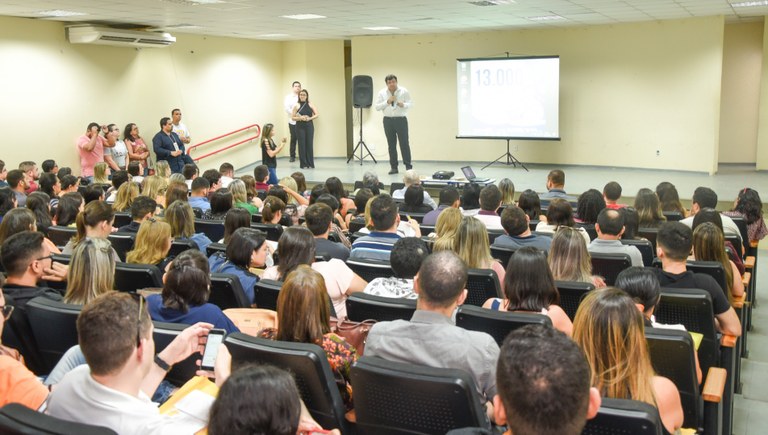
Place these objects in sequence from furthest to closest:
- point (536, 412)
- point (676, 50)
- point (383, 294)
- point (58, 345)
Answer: point (676, 50)
point (383, 294)
point (58, 345)
point (536, 412)

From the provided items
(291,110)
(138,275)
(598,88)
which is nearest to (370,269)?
(138,275)

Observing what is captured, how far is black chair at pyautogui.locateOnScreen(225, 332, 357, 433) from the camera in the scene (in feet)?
8.04

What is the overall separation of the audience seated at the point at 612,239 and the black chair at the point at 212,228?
2976 millimetres

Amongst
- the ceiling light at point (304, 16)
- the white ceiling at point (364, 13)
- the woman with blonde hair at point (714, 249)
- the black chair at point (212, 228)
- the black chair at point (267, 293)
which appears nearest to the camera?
the black chair at point (267, 293)

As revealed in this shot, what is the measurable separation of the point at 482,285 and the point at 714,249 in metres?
1.48

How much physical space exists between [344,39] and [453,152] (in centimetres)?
337

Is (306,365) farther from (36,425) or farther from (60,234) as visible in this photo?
(60,234)

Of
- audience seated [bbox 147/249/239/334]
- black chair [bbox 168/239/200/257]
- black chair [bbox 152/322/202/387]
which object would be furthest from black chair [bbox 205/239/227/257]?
black chair [bbox 152/322/202/387]

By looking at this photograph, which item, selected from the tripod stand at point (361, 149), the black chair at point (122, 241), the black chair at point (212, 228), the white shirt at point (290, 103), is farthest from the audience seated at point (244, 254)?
the white shirt at point (290, 103)

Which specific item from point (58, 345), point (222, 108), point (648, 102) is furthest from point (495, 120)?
point (58, 345)

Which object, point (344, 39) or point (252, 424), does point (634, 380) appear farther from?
point (344, 39)

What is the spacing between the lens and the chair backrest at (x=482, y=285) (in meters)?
3.91

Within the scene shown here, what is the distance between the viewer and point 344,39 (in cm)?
1521

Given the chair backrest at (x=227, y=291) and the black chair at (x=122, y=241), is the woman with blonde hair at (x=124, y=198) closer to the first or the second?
the black chair at (x=122, y=241)
